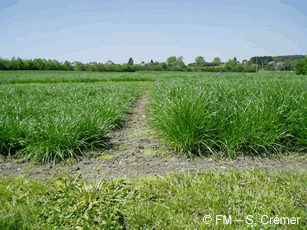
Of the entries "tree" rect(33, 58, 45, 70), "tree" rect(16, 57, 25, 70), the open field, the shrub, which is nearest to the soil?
the open field

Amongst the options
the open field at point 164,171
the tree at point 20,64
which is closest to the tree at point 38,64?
the tree at point 20,64

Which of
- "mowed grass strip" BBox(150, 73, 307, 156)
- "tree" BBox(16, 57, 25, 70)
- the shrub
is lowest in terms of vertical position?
"mowed grass strip" BBox(150, 73, 307, 156)

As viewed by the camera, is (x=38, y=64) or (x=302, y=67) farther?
(x=38, y=64)

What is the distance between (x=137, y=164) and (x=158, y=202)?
2.44ft

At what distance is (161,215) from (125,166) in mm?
898

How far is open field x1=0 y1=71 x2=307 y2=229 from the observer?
1409 mm

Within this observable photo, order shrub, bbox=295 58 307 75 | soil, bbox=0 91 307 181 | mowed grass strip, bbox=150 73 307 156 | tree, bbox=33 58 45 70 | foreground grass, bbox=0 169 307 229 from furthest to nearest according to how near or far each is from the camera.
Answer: tree, bbox=33 58 45 70 → shrub, bbox=295 58 307 75 → mowed grass strip, bbox=150 73 307 156 → soil, bbox=0 91 307 181 → foreground grass, bbox=0 169 307 229

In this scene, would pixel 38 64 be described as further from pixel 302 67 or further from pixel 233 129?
pixel 302 67

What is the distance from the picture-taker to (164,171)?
6.82ft

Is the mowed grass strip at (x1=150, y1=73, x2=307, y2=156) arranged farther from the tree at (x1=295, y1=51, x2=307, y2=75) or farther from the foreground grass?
the tree at (x1=295, y1=51, x2=307, y2=75)

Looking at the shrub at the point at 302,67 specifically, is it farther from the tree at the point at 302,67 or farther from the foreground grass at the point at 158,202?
the foreground grass at the point at 158,202

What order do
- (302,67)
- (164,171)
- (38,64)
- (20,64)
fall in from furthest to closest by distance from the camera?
(38,64)
(20,64)
(302,67)
(164,171)

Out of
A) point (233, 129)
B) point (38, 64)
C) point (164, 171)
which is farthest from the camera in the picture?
point (38, 64)

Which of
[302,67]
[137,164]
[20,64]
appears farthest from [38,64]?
[302,67]
